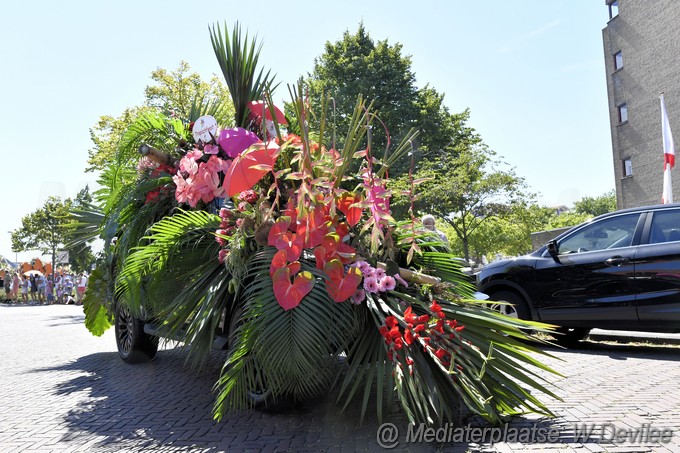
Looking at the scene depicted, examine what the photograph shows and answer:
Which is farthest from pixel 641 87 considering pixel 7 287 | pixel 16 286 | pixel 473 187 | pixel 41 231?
pixel 41 231

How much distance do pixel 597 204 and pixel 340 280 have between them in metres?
96.0

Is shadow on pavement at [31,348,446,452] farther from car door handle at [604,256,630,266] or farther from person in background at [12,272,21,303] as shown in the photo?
person in background at [12,272,21,303]

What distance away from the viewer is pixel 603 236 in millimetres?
7512

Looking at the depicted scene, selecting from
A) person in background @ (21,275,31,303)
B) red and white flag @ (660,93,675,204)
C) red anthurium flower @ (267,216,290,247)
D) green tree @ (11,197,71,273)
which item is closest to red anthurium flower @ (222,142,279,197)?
red anthurium flower @ (267,216,290,247)

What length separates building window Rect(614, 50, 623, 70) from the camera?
29.6 meters

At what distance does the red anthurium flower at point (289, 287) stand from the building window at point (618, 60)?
30953 millimetres

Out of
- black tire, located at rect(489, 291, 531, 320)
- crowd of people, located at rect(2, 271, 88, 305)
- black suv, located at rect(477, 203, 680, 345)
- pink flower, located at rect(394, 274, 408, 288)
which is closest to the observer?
pink flower, located at rect(394, 274, 408, 288)

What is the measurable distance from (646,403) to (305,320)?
289cm

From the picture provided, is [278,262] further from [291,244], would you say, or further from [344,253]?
[344,253]

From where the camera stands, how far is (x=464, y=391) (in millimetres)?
3678

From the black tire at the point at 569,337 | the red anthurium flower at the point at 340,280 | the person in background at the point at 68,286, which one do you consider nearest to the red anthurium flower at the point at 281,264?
the red anthurium flower at the point at 340,280

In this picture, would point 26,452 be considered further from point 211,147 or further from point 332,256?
point 211,147

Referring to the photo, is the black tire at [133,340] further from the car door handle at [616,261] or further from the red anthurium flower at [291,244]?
the car door handle at [616,261]

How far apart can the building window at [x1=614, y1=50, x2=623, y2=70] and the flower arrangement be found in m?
29.7
